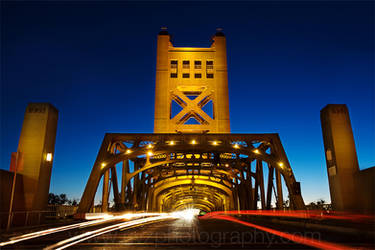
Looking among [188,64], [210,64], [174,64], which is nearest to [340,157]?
[210,64]

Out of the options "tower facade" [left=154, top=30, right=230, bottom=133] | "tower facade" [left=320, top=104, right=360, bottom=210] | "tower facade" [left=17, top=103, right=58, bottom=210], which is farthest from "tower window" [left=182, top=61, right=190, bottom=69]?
"tower facade" [left=17, top=103, right=58, bottom=210]

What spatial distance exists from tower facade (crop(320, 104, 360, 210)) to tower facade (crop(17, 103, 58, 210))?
18.6m

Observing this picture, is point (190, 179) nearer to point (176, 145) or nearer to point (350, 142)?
point (176, 145)

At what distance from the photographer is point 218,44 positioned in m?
56.9

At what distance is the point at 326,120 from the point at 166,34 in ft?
133

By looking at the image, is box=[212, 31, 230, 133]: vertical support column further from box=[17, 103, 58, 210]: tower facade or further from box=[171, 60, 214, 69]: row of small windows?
box=[17, 103, 58, 210]: tower facade

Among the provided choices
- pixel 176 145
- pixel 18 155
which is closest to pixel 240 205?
pixel 176 145

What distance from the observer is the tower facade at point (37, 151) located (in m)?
19.2

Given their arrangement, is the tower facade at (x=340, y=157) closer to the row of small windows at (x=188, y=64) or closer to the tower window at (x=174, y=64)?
the row of small windows at (x=188, y=64)

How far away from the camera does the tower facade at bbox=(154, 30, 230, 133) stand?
48938 millimetres

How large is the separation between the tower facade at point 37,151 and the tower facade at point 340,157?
18.6 m

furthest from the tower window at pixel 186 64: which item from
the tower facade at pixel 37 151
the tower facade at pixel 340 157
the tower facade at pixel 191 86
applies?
the tower facade at pixel 37 151

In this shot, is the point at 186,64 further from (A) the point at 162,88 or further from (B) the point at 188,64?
(A) the point at 162,88

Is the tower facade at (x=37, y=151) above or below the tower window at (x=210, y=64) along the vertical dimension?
below
